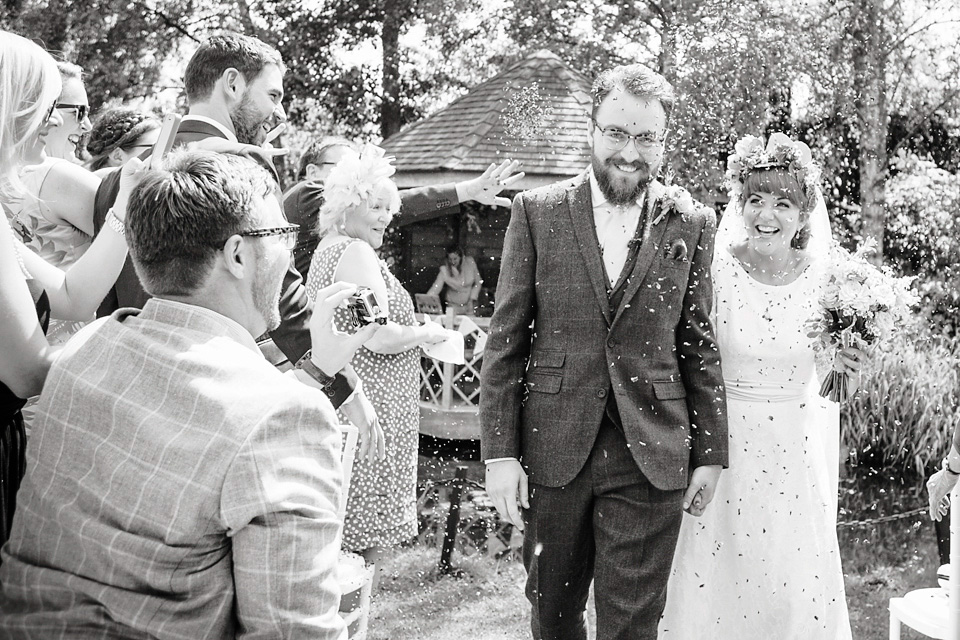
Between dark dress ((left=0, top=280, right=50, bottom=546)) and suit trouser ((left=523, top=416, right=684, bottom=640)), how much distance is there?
5.30 ft

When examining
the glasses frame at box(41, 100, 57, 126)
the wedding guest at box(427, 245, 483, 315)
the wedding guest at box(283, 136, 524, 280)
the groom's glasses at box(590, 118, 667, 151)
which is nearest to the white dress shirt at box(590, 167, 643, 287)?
the groom's glasses at box(590, 118, 667, 151)

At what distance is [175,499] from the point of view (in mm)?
1690

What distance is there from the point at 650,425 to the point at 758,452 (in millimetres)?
831

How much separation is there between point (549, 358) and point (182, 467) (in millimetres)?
1642

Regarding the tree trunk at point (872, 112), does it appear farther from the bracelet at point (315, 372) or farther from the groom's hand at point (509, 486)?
the bracelet at point (315, 372)

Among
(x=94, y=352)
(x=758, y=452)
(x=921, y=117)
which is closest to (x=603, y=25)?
(x=921, y=117)

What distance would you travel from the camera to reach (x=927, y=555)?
19.9 ft

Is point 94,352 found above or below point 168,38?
below

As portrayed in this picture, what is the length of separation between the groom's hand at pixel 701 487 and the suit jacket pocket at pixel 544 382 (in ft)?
1.86

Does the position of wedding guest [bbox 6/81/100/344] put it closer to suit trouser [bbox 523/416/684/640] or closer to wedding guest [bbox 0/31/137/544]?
wedding guest [bbox 0/31/137/544]

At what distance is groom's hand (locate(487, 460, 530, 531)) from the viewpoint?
3.13 metres

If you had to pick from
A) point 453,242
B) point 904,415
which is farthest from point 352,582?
point 453,242

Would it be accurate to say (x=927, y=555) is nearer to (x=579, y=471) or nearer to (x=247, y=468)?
(x=579, y=471)

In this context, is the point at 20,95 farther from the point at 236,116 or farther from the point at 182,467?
the point at 236,116
